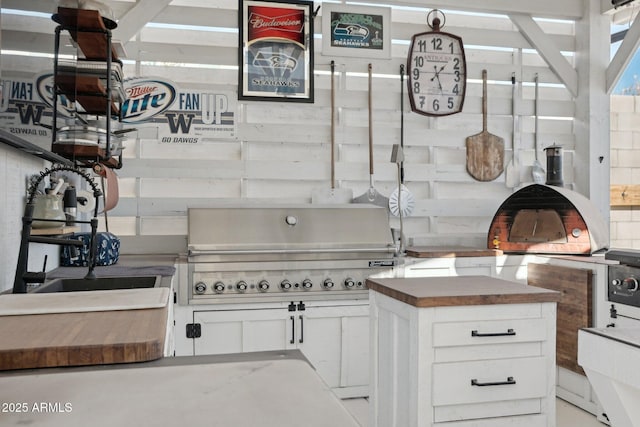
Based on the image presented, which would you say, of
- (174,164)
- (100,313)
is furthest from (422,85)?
(100,313)

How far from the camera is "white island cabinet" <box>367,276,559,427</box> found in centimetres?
213

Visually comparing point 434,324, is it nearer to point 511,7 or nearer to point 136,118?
point 136,118

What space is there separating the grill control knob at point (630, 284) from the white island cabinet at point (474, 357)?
1045 millimetres

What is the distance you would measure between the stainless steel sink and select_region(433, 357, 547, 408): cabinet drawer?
3.92 ft

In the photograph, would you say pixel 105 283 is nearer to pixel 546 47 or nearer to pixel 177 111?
pixel 177 111

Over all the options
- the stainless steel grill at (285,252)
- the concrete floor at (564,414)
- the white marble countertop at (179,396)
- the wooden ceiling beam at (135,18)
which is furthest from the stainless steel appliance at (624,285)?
the wooden ceiling beam at (135,18)

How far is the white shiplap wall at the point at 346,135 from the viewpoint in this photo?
3.95 metres

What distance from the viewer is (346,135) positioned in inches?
166

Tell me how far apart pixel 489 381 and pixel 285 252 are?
1573 millimetres

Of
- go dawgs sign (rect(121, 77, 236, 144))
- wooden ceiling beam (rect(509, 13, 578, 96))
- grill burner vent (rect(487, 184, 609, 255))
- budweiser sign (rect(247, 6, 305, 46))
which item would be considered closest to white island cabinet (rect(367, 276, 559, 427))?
grill burner vent (rect(487, 184, 609, 255))

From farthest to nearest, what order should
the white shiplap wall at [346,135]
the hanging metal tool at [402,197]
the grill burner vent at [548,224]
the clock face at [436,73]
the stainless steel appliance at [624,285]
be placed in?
the clock face at [436,73] → the hanging metal tool at [402,197] → the white shiplap wall at [346,135] → the grill burner vent at [548,224] → the stainless steel appliance at [624,285]

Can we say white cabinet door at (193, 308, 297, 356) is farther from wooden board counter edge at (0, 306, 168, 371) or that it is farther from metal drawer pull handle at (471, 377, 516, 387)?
wooden board counter edge at (0, 306, 168, 371)

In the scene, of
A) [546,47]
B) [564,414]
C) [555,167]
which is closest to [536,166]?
[555,167]

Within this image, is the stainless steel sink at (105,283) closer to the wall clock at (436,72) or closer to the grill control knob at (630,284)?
the grill control knob at (630,284)
